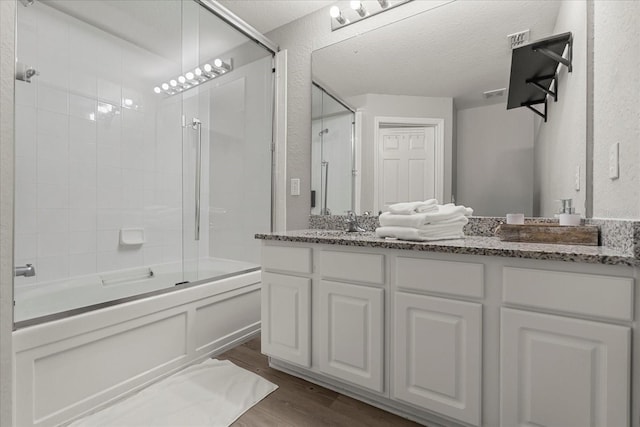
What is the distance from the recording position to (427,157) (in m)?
1.78

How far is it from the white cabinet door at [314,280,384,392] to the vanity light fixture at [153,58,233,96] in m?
1.87

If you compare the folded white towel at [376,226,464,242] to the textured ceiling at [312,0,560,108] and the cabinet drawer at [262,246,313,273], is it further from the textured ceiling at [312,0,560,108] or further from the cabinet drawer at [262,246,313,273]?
the textured ceiling at [312,0,560,108]

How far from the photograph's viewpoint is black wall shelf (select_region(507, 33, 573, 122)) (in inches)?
56.3

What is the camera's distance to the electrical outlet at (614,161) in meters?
1.05

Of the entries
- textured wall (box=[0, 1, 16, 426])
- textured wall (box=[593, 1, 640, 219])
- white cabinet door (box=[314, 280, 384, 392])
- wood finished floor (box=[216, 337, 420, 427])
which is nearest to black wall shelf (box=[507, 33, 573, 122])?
textured wall (box=[593, 1, 640, 219])

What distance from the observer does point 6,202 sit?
1.10m

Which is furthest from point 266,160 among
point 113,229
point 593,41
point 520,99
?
point 593,41

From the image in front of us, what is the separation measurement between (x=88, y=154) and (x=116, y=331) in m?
1.46

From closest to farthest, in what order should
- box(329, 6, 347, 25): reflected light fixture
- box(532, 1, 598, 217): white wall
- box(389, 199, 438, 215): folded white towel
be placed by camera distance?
A: box(532, 1, 598, 217): white wall < box(389, 199, 438, 215): folded white towel < box(329, 6, 347, 25): reflected light fixture

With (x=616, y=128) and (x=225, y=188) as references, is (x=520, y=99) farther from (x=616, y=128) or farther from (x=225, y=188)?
(x=225, y=188)

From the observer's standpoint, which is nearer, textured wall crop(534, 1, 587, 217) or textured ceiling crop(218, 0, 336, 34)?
textured wall crop(534, 1, 587, 217)

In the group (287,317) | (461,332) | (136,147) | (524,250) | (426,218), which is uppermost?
(136,147)

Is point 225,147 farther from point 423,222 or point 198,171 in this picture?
point 423,222

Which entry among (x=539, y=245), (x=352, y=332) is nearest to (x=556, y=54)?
(x=539, y=245)
